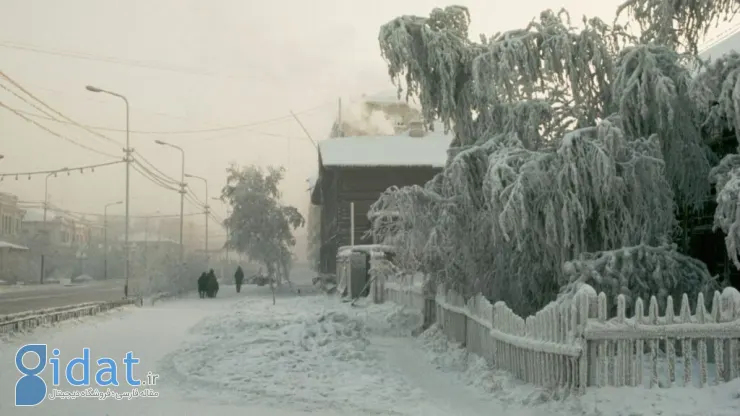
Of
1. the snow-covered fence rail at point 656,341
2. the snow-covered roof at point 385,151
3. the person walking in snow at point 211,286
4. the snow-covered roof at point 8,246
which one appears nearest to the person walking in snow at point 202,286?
the person walking in snow at point 211,286

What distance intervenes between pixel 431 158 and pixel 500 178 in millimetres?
25886

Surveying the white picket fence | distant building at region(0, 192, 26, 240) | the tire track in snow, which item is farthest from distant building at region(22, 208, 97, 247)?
the white picket fence

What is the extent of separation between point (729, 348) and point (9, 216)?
16.6 m

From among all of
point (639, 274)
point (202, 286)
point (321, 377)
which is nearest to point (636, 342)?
point (639, 274)

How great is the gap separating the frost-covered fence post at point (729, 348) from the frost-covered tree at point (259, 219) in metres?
39.8

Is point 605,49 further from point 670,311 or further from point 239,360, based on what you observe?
point 239,360

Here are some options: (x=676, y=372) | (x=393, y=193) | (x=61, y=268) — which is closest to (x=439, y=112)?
(x=393, y=193)

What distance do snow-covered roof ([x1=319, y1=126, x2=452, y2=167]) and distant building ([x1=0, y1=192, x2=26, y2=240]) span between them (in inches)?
641

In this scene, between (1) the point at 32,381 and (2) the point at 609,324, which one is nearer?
(2) the point at 609,324

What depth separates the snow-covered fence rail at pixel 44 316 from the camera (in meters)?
15.1

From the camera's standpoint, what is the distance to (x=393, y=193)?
11.8m

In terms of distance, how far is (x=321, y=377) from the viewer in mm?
10117

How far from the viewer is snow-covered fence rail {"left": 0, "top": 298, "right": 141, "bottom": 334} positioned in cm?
1512

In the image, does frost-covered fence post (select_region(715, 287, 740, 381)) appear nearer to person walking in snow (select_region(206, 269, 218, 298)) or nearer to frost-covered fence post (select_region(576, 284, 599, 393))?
frost-covered fence post (select_region(576, 284, 599, 393))
